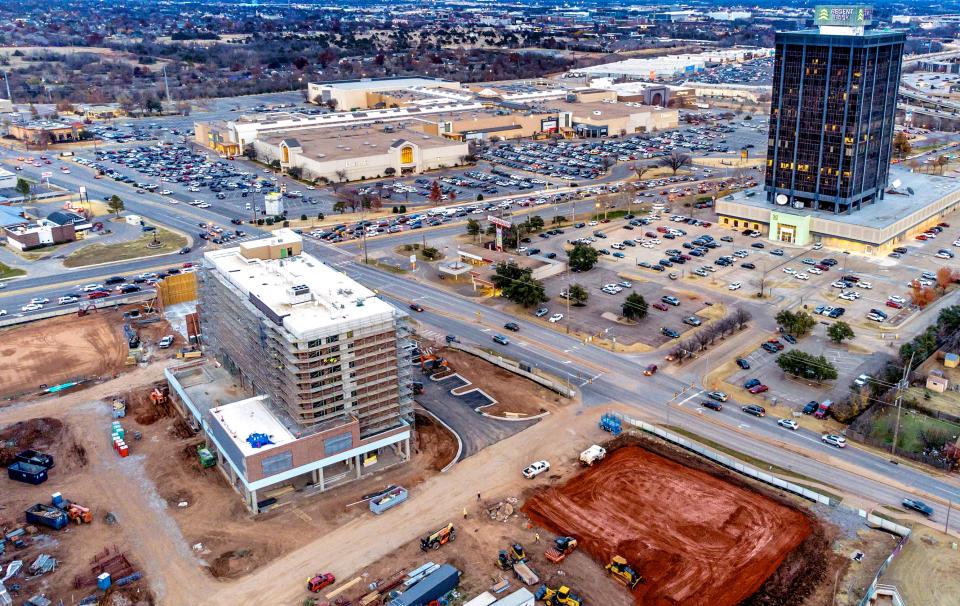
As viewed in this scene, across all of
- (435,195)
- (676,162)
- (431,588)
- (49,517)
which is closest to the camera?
(431,588)

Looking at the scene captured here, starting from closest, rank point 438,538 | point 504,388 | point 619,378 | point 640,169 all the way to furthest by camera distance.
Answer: point 438,538 < point 504,388 < point 619,378 < point 640,169

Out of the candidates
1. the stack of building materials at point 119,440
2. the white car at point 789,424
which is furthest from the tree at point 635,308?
the stack of building materials at point 119,440

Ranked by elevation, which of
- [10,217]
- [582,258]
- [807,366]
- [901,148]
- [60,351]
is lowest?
[60,351]

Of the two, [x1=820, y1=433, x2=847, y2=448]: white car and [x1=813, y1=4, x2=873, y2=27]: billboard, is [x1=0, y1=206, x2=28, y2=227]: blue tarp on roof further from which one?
[x1=813, y1=4, x2=873, y2=27]: billboard

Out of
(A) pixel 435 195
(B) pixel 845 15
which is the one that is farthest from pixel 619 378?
(A) pixel 435 195

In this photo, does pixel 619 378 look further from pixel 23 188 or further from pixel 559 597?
pixel 23 188

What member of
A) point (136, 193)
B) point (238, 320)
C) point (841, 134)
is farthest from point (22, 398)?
point (841, 134)

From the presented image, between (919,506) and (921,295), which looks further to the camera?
(921,295)
